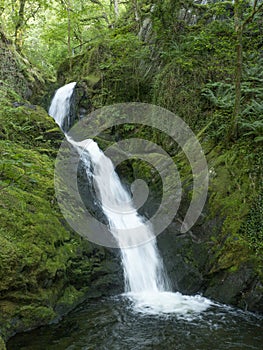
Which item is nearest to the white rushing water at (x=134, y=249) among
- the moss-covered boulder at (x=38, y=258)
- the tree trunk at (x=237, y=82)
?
the moss-covered boulder at (x=38, y=258)

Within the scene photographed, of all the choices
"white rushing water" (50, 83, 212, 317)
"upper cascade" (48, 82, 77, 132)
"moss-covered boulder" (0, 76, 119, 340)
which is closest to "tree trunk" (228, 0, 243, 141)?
"white rushing water" (50, 83, 212, 317)

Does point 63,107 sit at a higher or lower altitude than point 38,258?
higher

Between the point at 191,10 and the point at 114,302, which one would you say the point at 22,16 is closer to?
the point at 191,10

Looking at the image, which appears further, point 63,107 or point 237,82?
point 63,107

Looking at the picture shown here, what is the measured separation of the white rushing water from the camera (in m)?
5.43

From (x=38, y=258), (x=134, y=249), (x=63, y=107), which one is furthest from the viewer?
(x=63, y=107)

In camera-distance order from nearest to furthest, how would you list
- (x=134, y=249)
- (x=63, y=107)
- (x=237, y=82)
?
(x=237, y=82)
(x=134, y=249)
(x=63, y=107)

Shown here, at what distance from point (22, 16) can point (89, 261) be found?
44.5 feet

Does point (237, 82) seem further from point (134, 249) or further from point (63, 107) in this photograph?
point (63, 107)

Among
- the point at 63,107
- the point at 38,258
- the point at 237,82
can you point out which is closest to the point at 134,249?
the point at 38,258

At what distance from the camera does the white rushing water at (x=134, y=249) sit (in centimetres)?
543

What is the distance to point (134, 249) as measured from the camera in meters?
6.78

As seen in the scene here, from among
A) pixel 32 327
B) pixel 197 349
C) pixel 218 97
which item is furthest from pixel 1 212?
pixel 218 97

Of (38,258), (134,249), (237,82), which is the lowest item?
(134,249)
